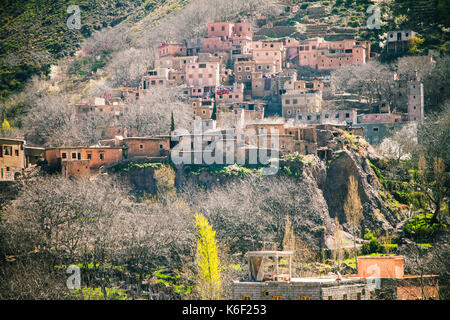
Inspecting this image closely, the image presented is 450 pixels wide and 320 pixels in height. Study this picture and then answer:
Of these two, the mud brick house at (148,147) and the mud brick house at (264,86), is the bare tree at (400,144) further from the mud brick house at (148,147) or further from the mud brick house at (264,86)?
the mud brick house at (148,147)

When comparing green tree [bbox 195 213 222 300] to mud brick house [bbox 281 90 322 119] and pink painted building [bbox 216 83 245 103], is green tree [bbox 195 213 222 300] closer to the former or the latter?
mud brick house [bbox 281 90 322 119]

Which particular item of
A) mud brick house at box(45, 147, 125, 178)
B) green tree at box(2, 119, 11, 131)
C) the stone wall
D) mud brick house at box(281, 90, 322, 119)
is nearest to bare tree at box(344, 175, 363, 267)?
mud brick house at box(281, 90, 322, 119)

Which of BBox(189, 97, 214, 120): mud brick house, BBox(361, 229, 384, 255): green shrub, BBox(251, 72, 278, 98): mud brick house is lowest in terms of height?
BBox(361, 229, 384, 255): green shrub

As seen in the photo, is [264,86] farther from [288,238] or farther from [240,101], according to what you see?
[288,238]

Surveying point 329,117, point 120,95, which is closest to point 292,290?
point 329,117

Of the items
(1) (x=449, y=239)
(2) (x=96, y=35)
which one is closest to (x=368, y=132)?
(1) (x=449, y=239)

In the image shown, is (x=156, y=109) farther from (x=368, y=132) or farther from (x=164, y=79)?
(x=368, y=132)
